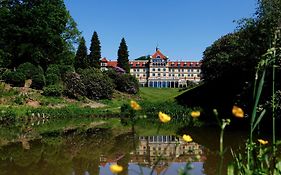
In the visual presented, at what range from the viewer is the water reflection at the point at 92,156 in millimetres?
8391

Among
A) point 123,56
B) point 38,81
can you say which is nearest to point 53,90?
point 38,81

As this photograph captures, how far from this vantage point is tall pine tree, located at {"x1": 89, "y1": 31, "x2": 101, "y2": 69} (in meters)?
56.4

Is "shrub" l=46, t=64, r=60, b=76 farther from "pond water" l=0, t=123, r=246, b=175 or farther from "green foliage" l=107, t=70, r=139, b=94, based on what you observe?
"pond water" l=0, t=123, r=246, b=175

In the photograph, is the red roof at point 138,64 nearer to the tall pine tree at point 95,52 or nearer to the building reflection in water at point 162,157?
the tall pine tree at point 95,52

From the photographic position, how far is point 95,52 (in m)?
59.0

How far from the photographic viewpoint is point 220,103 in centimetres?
2870

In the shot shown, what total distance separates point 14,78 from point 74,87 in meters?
4.79

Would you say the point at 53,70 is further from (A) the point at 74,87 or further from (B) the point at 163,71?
(B) the point at 163,71

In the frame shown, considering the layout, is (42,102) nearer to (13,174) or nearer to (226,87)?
(226,87)

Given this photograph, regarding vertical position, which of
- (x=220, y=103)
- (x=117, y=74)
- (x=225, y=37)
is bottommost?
(x=220, y=103)

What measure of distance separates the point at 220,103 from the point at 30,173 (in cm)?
2179

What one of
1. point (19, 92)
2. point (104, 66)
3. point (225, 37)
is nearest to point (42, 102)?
point (19, 92)

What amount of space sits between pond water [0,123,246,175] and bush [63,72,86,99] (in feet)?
50.2

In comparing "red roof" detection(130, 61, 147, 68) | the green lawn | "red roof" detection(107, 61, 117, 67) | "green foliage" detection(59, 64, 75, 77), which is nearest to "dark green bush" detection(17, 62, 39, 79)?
"green foliage" detection(59, 64, 75, 77)
